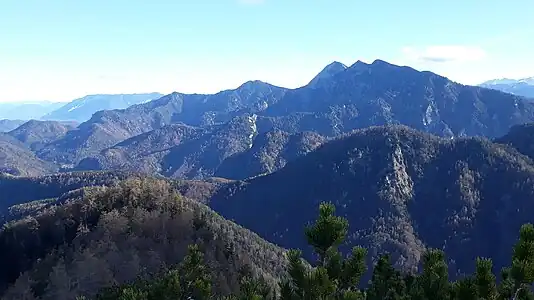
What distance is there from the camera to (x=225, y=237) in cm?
15200

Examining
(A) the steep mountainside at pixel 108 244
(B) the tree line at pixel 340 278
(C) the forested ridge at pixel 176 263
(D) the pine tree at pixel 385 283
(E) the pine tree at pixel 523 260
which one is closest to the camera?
(E) the pine tree at pixel 523 260

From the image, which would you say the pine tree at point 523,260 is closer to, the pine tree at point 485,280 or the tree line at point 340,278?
the tree line at point 340,278

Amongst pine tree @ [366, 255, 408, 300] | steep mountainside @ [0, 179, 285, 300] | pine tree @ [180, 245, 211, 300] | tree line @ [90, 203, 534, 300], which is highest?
tree line @ [90, 203, 534, 300]

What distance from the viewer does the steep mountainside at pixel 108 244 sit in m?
100

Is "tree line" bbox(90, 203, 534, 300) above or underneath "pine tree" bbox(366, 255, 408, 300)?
above

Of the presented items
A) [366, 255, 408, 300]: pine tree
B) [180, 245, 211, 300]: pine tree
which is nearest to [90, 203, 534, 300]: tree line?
[180, 245, 211, 300]: pine tree

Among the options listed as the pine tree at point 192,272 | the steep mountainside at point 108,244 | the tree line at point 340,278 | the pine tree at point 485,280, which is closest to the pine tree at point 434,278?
the tree line at point 340,278

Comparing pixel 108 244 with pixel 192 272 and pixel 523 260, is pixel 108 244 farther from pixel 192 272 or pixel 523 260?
pixel 523 260

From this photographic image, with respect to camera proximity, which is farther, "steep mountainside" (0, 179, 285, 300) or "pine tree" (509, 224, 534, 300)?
"steep mountainside" (0, 179, 285, 300)

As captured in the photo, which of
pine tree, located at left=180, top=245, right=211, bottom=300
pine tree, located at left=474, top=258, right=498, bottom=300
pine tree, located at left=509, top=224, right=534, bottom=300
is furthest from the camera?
pine tree, located at left=180, top=245, right=211, bottom=300

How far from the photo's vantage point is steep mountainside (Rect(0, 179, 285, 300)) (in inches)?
3939

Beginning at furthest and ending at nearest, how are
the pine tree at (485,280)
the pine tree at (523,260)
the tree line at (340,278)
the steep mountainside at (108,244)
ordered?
1. the steep mountainside at (108,244)
2. the pine tree at (485,280)
3. the tree line at (340,278)
4. the pine tree at (523,260)

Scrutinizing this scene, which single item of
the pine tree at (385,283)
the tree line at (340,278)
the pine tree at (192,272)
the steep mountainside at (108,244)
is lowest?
the steep mountainside at (108,244)

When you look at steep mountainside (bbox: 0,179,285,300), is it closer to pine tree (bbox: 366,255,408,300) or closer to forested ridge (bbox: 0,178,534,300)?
forested ridge (bbox: 0,178,534,300)
